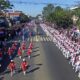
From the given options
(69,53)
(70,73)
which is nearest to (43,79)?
(70,73)

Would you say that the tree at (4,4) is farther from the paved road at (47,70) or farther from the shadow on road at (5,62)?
the paved road at (47,70)

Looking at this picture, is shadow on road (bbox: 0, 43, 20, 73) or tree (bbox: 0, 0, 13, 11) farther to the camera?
tree (bbox: 0, 0, 13, 11)

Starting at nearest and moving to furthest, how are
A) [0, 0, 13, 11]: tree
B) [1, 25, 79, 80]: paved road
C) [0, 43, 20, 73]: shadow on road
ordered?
1. [1, 25, 79, 80]: paved road
2. [0, 43, 20, 73]: shadow on road
3. [0, 0, 13, 11]: tree

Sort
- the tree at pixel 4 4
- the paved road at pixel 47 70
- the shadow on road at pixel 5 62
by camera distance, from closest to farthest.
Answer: the paved road at pixel 47 70
the shadow on road at pixel 5 62
the tree at pixel 4 4

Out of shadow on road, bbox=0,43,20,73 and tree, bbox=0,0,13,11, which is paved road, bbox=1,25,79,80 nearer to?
shadow on road, bbox=0,43,20,73

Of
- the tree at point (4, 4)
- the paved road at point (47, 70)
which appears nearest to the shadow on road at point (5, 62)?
the paved road at point (47, 70)

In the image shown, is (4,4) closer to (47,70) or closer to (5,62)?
(5,62)

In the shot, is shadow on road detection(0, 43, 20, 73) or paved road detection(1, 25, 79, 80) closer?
paved road detection(1, 25, 79, 80)

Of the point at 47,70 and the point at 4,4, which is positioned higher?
the point at 47,70

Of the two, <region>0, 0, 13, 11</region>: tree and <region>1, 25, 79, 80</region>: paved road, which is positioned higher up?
<region>1, 25, 79, 80</region>: paved road

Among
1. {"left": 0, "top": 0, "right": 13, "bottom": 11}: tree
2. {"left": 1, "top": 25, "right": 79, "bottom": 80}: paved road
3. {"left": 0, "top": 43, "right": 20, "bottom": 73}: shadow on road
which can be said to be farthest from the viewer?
{"left": 0, "top": 0, "right": 13, "bottom": 11}: tree

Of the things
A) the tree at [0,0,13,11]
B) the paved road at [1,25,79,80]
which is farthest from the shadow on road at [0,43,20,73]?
the tree at [0,0,13,11]

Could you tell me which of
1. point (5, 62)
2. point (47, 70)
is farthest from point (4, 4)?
point (47, 70)

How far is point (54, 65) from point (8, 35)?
45035 millimetres
